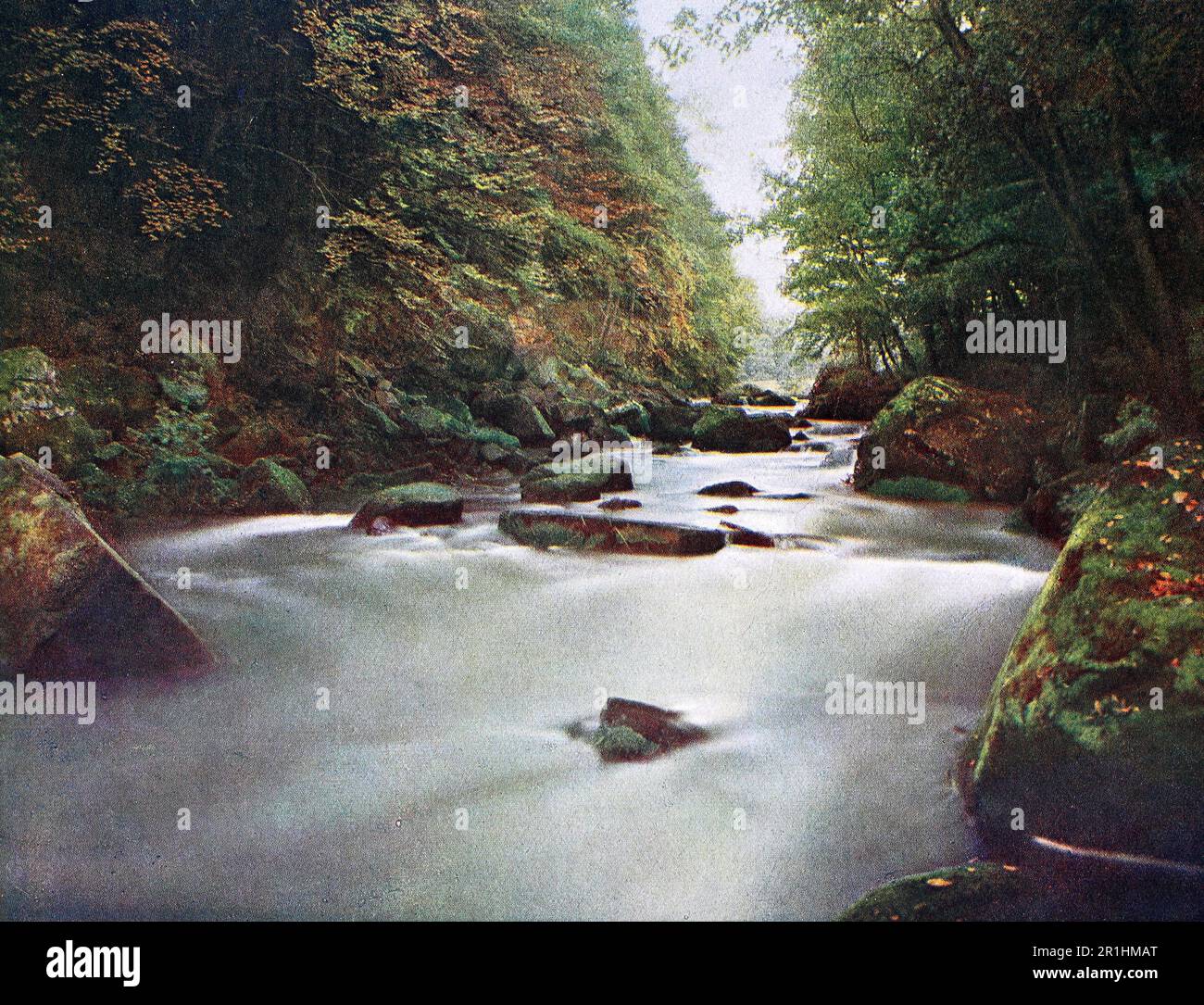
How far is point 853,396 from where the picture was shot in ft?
71.7

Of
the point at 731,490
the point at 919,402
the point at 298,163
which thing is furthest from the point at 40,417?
the point at 919,402

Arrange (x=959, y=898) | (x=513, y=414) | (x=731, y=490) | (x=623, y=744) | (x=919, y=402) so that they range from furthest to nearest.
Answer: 1. (x=513, y=414)
2. (x=731, y=490)
3. (x=919, y=402)
4. (x=623, y=744)
5. (x=959, y=898)

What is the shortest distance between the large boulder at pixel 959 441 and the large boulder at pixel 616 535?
3.95 meters

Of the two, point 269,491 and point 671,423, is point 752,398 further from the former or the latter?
point 269,491

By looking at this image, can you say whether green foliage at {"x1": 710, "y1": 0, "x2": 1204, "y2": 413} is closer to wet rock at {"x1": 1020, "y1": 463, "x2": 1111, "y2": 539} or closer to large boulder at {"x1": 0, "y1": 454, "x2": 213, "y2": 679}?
wet rock at {"x1": 1020, "y1": 463, "x2": 1111, "y2": 539}

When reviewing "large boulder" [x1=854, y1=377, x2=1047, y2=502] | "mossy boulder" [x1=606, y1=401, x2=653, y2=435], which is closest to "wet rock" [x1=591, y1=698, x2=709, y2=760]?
"large boulder" [x1=854, y1=377, x2=1047, y2=502]

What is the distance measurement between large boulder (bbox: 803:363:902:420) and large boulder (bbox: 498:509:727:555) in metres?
16.1

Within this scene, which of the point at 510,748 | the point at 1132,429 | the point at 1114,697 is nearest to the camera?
the point at 1114,697

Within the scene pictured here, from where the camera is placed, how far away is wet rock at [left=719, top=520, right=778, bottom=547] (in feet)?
22.3

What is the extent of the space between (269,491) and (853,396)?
17686mm

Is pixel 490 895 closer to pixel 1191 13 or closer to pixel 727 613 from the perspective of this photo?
pixel 727 613

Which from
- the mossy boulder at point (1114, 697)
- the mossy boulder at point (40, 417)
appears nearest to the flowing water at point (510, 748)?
the mossy boulder at point (1114, 697)

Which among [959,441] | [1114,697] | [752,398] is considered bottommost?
[1114,697]

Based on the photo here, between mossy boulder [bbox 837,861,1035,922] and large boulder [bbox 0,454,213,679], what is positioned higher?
large boulder [bbox 0,454,213,679]
